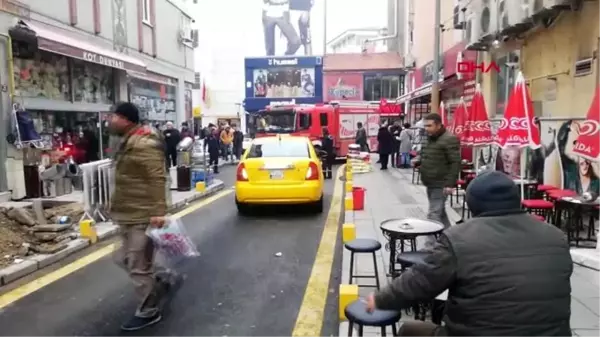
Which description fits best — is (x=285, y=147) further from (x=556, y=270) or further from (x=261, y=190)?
(x=556, y=270)

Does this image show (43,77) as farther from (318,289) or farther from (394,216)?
(318,289)

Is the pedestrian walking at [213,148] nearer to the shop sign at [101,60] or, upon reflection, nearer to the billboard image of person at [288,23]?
the shop sign at [101,60]

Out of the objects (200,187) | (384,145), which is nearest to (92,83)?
(200,187)

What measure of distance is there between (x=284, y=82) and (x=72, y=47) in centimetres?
1416

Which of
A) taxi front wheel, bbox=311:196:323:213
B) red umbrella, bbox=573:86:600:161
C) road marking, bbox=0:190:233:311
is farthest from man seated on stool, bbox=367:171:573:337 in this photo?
taxi front wheel, bbox=311:196:323:213

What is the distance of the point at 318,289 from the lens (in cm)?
584

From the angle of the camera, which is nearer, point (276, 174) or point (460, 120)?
point (276, 174)

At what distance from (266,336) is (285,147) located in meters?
6.28

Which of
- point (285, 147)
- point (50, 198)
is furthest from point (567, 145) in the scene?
point (50, 198)

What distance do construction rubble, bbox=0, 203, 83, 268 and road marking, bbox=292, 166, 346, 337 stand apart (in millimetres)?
3646

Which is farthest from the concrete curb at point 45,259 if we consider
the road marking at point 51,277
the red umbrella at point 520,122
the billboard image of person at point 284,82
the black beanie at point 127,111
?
the billboard image of person at point 284,82

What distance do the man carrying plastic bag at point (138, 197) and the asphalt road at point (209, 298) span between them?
1.42 feet

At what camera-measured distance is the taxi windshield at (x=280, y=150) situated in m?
10.3

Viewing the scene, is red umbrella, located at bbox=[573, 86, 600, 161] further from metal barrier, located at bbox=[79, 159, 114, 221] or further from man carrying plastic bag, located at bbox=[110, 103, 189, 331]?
metal barrier, located at bbox=[79, 159, 114, 221]
